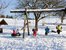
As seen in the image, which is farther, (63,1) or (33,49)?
(63,1)

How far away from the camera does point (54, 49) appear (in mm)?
13195

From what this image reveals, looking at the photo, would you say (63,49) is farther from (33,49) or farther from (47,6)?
(47,6)

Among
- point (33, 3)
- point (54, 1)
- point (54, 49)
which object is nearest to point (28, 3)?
point (33, 3)

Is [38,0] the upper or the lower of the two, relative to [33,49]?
upper

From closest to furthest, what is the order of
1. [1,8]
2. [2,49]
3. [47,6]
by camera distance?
1. [2,49]
2. [47,6]
3. [1,8]

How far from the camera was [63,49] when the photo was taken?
13.2 metres

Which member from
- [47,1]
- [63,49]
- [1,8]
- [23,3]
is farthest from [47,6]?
[63,49]

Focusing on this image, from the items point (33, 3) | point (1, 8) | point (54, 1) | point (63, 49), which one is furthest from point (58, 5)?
point (63, 49)

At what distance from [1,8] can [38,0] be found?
24.2 ft

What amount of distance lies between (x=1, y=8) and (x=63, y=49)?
28783mm

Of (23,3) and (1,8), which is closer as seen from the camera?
(23,3)

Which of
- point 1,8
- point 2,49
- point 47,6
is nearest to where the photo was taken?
point 2,49

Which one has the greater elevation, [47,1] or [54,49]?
[47,1]

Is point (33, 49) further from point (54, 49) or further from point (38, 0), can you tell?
point (38, 0)
